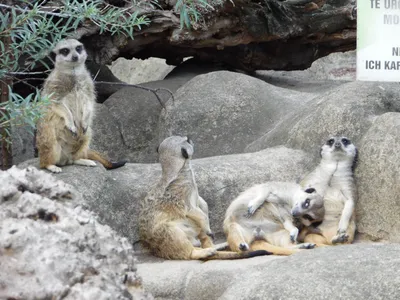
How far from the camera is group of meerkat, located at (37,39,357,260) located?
5004mm

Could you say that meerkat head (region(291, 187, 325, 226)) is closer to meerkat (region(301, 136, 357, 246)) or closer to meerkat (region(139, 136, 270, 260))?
meerkat (region(301, 136, 357, 246))

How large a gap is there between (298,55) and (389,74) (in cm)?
392

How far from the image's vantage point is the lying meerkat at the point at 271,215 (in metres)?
4.97

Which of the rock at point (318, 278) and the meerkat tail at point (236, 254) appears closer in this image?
the rock at point (318, 278)

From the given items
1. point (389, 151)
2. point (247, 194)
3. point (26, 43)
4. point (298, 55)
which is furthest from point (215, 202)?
point (298, 55)

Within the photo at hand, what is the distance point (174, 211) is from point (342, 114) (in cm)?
143

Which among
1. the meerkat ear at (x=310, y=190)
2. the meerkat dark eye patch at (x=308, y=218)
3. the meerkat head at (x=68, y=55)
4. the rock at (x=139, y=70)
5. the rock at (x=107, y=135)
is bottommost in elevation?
the rock at (x=139, y=70)

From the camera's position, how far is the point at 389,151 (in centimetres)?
503

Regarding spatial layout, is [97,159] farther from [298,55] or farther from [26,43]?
[298,55]

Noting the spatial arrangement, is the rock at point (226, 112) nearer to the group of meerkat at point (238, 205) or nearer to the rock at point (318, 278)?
the group of meerkat at point (238, 205)

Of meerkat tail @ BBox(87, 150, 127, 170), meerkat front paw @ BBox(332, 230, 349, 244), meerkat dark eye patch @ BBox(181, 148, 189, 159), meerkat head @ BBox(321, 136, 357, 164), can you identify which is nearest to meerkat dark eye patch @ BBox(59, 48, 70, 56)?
meerkat tail @ BBox(87, 150, 127, 170)

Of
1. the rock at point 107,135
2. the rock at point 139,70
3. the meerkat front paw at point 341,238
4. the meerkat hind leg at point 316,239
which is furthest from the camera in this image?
the rock at point 139,70

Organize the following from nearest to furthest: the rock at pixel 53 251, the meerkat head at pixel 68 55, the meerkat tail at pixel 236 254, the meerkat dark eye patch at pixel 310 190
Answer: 1. the rock at pixel 53 251
2. the meerkat tail at pixel 236 254
3. the meerkat dark eye patch at pixel 310 190
4. the meerkat head at pixel 68 55

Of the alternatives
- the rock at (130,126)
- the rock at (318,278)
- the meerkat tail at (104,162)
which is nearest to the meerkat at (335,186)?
the rock at (318,278)
